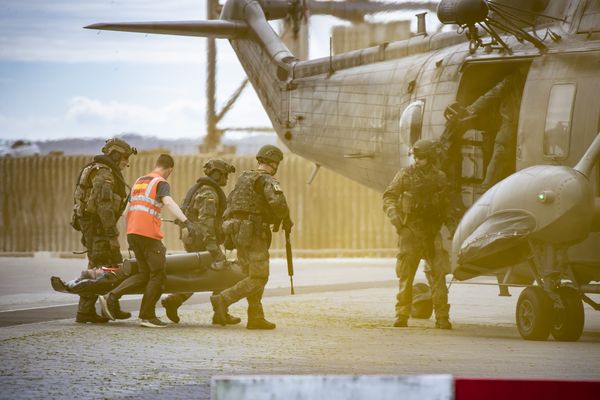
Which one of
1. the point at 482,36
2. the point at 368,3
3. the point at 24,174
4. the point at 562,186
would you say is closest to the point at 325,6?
the point at 368,3

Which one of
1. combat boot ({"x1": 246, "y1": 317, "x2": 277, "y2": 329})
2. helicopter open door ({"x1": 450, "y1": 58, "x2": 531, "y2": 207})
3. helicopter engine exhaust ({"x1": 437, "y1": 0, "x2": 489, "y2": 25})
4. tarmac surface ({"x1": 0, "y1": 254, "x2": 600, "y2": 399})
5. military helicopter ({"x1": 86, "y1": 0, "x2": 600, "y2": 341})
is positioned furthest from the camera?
helicopter open door ({"x1": 450, "y1": 58, "x2": 531, "y2": 207})

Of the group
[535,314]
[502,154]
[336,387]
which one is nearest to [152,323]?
[535,314]

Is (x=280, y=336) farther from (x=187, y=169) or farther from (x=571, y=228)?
(x=187, y=169)

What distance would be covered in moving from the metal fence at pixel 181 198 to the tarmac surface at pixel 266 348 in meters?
12.5

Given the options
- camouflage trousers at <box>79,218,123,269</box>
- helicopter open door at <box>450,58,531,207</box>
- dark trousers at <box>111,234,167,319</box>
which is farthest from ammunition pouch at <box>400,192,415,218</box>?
camouflage trousers at <box>79,218,123,269</box>

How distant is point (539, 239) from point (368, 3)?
56.4ft

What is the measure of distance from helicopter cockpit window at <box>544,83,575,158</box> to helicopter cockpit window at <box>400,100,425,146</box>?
2.52m

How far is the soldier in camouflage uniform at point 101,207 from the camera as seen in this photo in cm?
1388

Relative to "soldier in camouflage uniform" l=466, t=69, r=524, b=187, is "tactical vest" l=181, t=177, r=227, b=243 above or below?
below

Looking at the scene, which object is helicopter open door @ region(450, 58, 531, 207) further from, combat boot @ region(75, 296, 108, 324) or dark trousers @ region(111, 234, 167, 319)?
combat boot @ region(75, 296, 108, 324)

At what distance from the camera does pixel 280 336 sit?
1245 cm

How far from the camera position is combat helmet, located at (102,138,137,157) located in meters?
14.2

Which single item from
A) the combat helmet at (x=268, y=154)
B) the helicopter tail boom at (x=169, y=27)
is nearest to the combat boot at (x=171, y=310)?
the combat helmet at (x=268, y=154)

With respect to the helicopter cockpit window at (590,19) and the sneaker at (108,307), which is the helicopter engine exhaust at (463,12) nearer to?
the helicopter cockpit window at (590,19)
